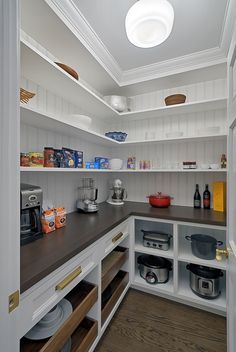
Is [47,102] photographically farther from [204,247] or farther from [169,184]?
[204,247]

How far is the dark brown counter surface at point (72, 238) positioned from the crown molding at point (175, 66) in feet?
4.73

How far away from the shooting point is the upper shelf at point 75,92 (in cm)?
107

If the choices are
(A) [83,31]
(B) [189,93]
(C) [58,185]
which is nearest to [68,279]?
(C) [58,185]

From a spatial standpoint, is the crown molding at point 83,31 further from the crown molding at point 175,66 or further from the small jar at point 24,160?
the small jar at point 24,160

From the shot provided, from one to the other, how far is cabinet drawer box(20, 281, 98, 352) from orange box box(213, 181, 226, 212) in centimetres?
144

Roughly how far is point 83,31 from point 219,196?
1.93m

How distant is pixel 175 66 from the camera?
69.3 inches

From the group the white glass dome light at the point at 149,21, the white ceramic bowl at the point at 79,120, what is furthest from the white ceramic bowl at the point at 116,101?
the white glass dome light at the point at 149,21

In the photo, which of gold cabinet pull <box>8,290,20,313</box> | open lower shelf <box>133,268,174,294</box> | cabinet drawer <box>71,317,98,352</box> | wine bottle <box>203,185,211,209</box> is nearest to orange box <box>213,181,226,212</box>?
wine bottle <box>203,185,211,209</box>

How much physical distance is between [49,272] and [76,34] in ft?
5.12

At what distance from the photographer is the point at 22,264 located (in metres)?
0.79

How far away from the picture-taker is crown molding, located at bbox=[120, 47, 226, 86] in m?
Result: 1.61

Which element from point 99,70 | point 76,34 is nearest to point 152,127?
point 99,70

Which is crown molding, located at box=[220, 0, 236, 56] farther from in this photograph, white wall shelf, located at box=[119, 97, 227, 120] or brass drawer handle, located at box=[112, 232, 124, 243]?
brass drawer handle, located at box=[112, 232, 124, 243]
